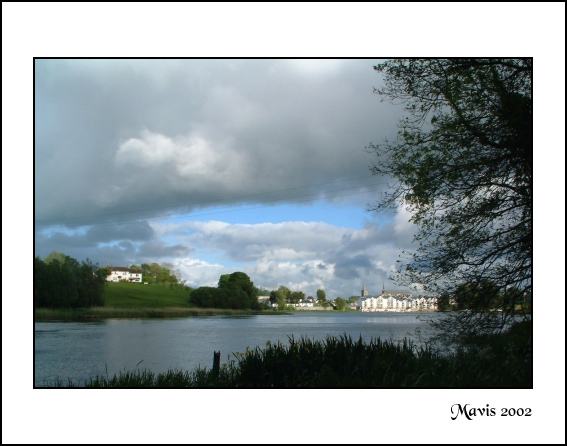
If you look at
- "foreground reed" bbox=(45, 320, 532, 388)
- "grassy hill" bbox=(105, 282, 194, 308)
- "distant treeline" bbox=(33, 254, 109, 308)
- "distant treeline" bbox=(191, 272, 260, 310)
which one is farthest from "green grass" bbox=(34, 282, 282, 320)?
"foreground reed" bbox=(45, 320, 532, 388)

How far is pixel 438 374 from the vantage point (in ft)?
24.7

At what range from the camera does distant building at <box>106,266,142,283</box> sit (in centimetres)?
5425

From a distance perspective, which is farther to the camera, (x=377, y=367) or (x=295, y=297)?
(x=295, y=297)

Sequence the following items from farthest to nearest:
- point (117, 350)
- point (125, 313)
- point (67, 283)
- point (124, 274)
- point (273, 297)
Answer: point (124, 274) < point (125, 313) < point (273, 297) < point (67, 283) < point (117, 350)

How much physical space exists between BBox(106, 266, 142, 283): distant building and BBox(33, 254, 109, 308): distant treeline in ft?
22.5

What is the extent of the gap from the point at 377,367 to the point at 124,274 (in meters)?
56.4

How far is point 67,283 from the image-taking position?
115ft

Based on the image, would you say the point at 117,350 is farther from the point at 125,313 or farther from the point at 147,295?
the point at 147,295

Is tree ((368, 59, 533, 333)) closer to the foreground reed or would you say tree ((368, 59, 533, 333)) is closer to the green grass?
the foreground reed

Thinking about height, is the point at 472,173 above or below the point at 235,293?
above

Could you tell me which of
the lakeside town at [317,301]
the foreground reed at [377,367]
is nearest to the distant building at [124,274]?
the lakeside town at [317,301]

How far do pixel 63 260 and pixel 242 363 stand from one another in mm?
31261

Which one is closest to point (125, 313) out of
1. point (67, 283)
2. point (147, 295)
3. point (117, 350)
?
point (147, 295)

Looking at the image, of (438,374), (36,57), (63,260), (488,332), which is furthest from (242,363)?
(63,260)
